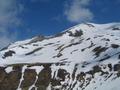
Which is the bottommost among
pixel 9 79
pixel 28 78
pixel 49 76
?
pixel 49 76

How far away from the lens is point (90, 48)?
178375 mm

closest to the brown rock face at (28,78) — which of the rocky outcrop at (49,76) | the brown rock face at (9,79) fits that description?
the rocky outcrop at (49,76)

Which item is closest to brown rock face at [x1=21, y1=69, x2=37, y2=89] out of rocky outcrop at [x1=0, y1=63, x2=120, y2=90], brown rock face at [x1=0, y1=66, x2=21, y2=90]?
rocky outcrop at [x1=0, y1=63, x2=120, y2=90]

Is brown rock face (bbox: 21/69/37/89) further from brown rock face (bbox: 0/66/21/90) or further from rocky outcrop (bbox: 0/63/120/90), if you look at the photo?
brown rock face (bbox: 0/66/21/90)

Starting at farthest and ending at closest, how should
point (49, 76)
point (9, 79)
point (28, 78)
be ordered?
point (9, 79)
point (28, 78)
point (49, 76)

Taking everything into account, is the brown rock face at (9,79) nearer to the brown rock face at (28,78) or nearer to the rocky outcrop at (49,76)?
the rocky outcrop at (49,76)

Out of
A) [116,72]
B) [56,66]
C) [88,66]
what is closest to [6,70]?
[56,66]

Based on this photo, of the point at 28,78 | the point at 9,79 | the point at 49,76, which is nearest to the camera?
the point at 49,76

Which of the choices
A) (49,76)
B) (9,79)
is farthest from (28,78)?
(49,76)

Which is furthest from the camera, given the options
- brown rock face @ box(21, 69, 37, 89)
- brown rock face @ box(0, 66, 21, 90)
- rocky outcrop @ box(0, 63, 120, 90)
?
brown rock face @ box(0, 66, 21, 90)

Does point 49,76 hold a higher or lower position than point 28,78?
lower

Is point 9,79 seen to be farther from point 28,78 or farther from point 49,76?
point 49,76

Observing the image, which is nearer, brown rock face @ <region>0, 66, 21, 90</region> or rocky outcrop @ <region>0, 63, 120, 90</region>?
rocky outcrop @ <region>0, 63, 120, 90</region>

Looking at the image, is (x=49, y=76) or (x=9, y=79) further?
(x=9, y=79)
